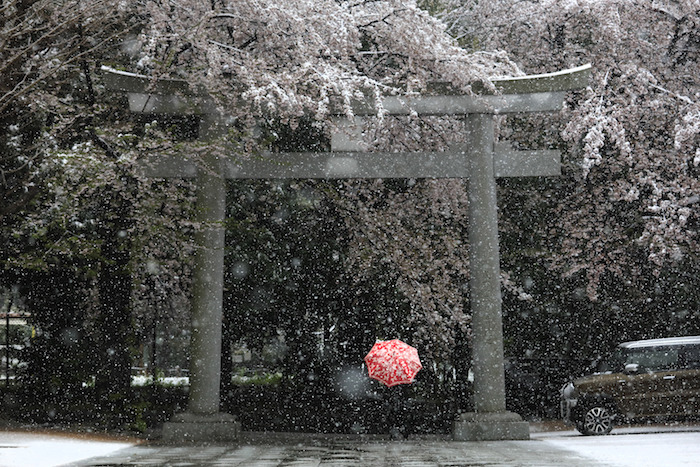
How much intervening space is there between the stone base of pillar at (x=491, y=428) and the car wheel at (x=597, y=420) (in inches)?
83.0

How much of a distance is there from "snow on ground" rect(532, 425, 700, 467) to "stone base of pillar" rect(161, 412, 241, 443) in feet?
16.1

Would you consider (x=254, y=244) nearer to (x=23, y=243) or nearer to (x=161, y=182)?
(x=161, y=182)

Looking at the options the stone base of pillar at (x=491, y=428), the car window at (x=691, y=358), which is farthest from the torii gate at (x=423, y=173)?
the car window at (x=691, y=358)

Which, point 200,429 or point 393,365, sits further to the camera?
point 393,365

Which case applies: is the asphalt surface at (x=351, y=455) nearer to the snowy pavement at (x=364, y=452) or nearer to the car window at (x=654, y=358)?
the snowy pavement at (x=364, y=452)

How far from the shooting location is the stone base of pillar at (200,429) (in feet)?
35.3

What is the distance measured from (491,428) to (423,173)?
4.12 m

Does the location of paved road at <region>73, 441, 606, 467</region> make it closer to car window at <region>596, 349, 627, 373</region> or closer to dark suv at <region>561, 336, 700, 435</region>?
dark suv at <region>561, 336, 700, 435</region>

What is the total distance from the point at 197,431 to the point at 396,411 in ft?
11.5

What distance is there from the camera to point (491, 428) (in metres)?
10.9

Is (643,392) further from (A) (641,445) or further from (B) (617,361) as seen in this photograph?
(A) (641,445)

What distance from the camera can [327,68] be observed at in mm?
A: 10453

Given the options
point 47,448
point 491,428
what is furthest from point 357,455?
point 47,448

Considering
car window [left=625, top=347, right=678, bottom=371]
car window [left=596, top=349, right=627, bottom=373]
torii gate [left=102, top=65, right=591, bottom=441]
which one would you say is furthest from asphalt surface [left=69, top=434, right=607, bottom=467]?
car window [left=625, top=347, right=678, bottom=371]
